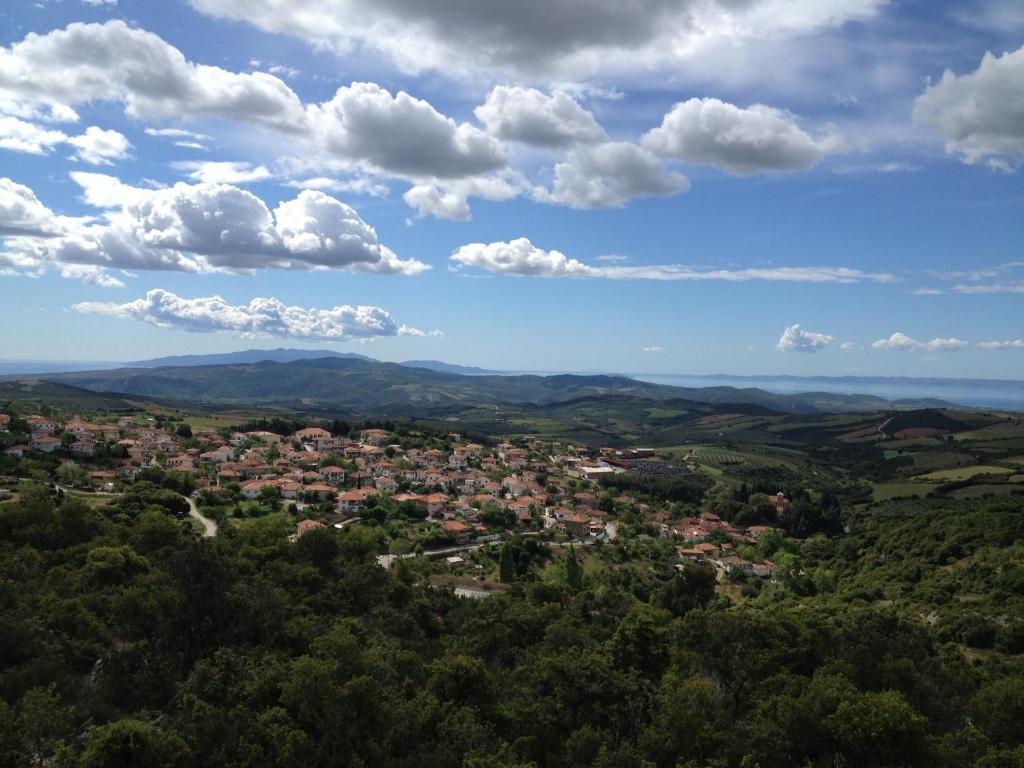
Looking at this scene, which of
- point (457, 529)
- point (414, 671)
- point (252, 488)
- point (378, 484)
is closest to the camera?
point (414, 671)

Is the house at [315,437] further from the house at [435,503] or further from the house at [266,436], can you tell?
the house at [435,503]

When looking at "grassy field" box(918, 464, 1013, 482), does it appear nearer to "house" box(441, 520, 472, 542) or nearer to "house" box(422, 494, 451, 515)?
"house" box(422, 494, 451, 515)

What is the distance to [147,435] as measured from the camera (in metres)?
80.2

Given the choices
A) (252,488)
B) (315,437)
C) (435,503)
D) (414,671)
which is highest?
(414,671)

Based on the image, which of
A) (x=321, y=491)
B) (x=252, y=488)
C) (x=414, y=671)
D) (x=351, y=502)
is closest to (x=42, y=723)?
(x=414, y=671)

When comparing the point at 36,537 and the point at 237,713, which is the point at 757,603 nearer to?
the point at 237,713

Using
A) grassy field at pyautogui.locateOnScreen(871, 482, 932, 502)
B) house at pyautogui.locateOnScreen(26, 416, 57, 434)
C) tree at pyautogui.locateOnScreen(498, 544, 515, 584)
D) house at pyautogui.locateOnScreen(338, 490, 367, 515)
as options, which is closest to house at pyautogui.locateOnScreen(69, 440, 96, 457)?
house at pyautogui.locateOnScreen(26, 416, 57, 434)

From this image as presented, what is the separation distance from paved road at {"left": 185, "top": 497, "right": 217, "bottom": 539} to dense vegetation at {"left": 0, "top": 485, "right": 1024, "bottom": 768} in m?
9.63

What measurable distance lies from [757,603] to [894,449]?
111 m

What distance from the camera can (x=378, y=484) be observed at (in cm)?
7119

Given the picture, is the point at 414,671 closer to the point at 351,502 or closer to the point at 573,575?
the point at 573,575

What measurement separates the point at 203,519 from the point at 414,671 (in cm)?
3292

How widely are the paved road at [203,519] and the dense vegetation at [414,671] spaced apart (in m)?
9.63

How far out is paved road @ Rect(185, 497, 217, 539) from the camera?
141 ft
